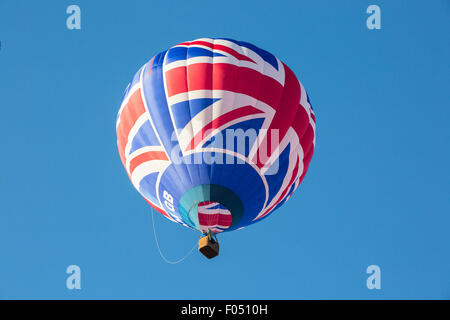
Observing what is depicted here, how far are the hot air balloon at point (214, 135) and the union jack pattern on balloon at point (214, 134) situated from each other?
19mm

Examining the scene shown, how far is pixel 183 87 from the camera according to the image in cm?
1509

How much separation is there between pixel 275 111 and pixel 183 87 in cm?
Answer: 186

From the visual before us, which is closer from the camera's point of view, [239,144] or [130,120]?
[239,144]

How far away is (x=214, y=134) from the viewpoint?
1457 cm

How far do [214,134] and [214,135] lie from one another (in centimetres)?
2

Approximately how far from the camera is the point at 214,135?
1456 cm

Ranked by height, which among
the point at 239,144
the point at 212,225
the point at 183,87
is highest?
the point at 183,87

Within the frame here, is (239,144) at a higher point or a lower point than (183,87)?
lower

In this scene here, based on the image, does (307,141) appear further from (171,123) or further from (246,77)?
(171,123)

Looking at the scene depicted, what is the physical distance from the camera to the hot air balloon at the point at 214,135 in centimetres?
1459

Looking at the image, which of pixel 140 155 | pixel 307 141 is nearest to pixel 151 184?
pixel 140 155

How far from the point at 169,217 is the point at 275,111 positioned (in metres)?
3.08

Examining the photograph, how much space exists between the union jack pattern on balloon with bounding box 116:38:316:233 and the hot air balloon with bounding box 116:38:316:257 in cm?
2

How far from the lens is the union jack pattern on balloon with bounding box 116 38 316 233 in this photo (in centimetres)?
1459
